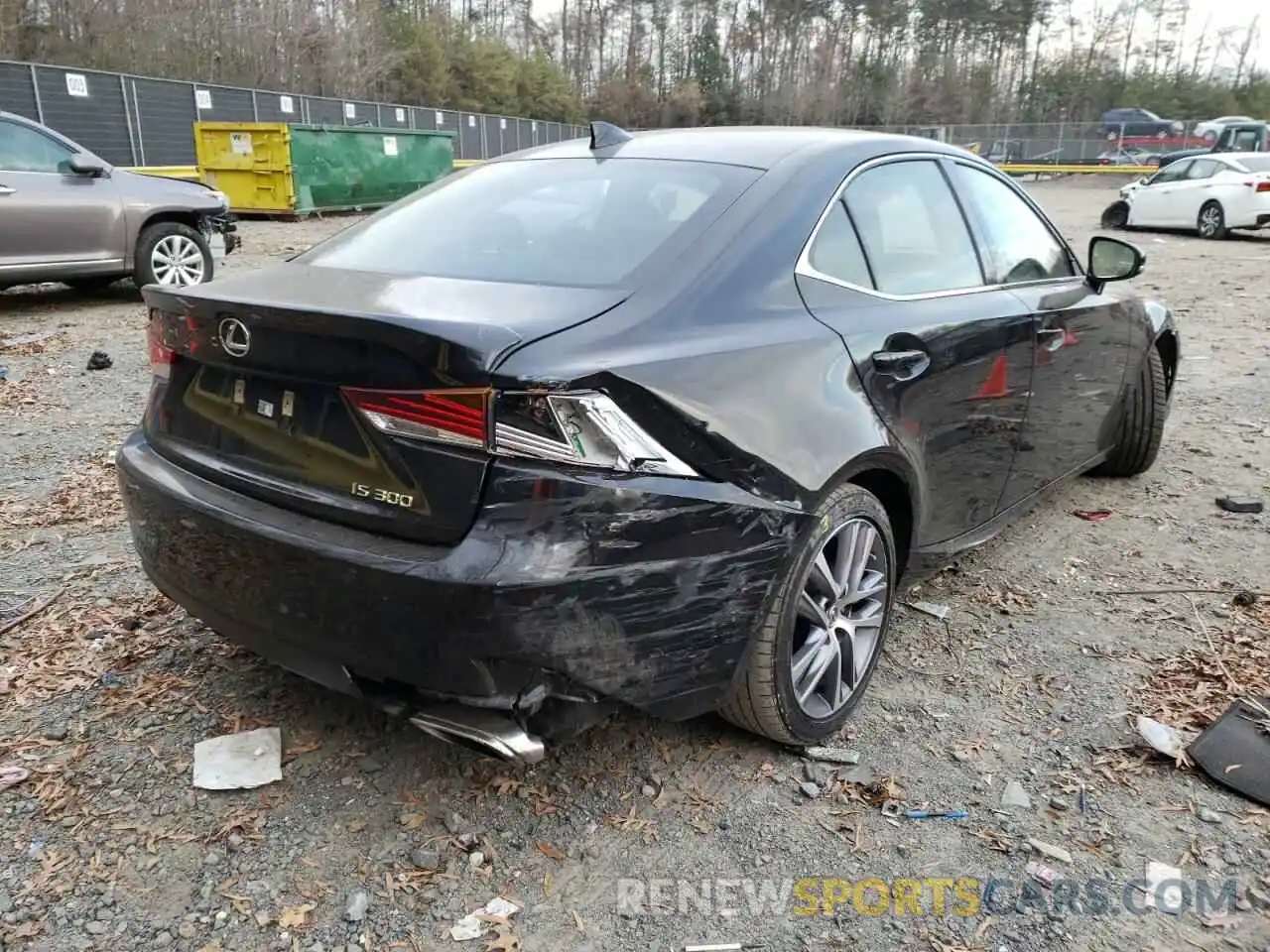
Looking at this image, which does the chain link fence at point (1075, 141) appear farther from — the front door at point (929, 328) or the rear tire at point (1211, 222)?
the front door at point (929, 328)

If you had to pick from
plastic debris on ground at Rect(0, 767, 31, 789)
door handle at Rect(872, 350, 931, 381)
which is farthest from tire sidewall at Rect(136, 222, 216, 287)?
door handle at Rect(872, 350, 931, 381)

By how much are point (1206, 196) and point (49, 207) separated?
18.3 m

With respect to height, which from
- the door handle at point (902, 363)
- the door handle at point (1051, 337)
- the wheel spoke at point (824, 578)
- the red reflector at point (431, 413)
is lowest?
the wheel spoke at point (824, 578)

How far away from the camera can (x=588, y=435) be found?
1920 mm

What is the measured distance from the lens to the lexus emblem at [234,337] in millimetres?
2178

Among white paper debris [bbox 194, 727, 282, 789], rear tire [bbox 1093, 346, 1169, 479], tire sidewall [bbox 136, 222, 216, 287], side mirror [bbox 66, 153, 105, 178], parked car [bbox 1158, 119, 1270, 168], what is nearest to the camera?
white paper debris [bbox 194, 727, 282, 789]

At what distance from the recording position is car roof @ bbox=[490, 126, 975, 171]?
277cm

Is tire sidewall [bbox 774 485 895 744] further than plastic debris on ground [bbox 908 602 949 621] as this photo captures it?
No

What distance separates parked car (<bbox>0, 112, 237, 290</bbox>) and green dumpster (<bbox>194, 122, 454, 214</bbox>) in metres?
9.38

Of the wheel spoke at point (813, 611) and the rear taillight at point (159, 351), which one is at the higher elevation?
the rear taillight at point (159, 351)

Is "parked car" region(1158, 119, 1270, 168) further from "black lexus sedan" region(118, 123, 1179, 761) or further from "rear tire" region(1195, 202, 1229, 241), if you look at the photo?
"black lexus sedan" region(118, 123, 1179, 761)

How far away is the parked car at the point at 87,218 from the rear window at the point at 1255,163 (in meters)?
17.0

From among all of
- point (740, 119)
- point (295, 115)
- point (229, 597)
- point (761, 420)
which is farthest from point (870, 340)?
point (740, 119)

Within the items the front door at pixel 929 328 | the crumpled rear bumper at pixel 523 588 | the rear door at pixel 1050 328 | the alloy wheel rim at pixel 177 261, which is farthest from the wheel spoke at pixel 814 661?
the alloy wheel rim at pixel 177 261
